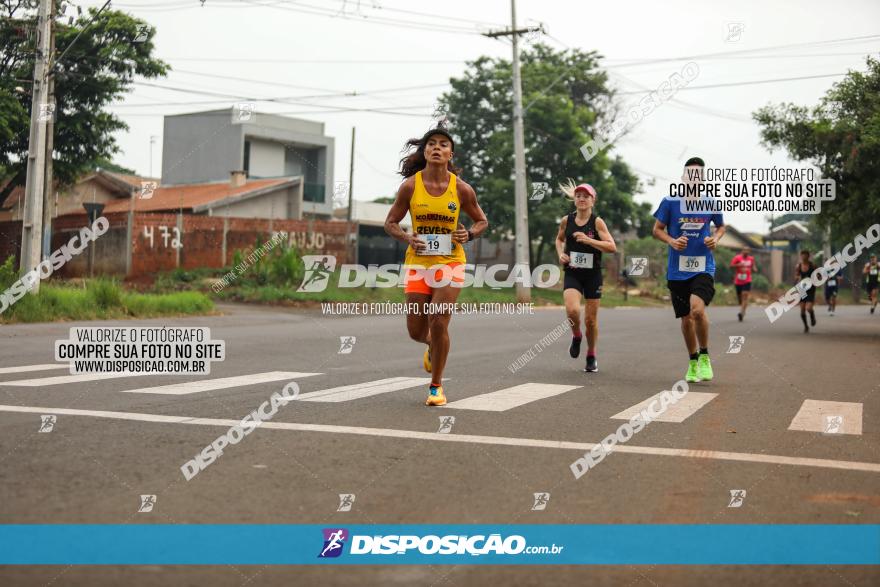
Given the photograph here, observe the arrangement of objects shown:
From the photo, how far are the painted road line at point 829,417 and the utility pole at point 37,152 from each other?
1458 cm

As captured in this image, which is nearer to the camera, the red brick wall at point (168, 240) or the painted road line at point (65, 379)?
the painted road line at point (65, 379)

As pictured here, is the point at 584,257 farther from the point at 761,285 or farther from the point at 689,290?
the point at 761,285

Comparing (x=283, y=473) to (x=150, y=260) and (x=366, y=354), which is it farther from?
(x=150, y=260)

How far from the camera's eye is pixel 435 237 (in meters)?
7.79

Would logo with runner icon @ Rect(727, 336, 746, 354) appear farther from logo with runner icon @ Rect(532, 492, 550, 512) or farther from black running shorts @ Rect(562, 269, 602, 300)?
logo with runner icon @ Rect(532, 492, 550, 512)

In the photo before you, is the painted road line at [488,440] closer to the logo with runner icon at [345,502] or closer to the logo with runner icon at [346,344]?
the logo with runner icon at [345,502]

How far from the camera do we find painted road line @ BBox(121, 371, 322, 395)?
8.51 meters

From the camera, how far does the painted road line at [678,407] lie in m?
7.41

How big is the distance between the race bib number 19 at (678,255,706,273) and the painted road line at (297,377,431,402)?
2866mm

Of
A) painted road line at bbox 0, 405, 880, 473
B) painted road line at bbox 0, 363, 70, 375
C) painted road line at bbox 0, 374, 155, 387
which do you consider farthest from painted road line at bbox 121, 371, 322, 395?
painted road line at bbox 0, 363, 70, 375

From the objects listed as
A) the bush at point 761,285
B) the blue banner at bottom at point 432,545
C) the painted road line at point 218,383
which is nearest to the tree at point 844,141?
the painted road line at point 218,383

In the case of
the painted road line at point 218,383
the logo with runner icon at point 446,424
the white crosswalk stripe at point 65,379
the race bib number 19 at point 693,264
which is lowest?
the white crosswalk stripe at point 65,379

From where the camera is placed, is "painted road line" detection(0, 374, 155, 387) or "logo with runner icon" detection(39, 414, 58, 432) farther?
"painted road line" detection(0, 374, 155, 387)

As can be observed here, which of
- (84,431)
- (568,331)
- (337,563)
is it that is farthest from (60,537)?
(568,331)
